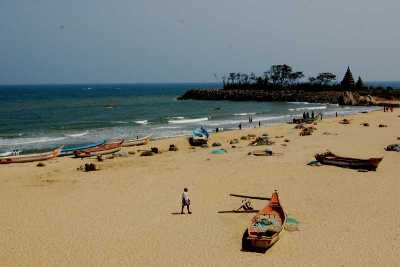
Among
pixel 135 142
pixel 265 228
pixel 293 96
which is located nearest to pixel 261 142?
pixel 135 142

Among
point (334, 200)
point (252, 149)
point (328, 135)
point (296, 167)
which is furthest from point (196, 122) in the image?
point (334, 200)

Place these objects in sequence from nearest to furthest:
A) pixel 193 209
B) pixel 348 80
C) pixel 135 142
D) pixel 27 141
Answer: pixel 193 209 → pixel 135 142 → pixel 27 141 → pixel 348 80

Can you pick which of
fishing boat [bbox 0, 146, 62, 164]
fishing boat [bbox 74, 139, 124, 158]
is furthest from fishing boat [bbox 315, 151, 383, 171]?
fishing boat [bbox 0, 146, 62, 164]

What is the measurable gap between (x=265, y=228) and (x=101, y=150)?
19.4 metres

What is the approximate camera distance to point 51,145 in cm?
3522

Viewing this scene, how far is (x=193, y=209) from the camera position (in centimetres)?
1689

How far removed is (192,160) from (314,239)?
14153mm

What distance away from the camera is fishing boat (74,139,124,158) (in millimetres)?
30062

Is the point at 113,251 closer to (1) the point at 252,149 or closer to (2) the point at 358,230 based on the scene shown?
(2) the point at 358,230

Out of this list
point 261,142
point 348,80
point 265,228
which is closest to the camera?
point 265,228

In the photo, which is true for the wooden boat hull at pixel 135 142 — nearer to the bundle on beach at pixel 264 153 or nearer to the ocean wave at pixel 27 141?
the ocean wave at pixel 27 141

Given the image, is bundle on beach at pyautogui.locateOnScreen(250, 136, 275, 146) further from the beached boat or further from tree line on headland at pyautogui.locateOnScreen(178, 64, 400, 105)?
tree line on headland at pyautogui.locateOnScreen(178, 64, 400, 105)

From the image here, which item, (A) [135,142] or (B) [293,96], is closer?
(A) [135,142]

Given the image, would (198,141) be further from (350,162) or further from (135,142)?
(350,162)
